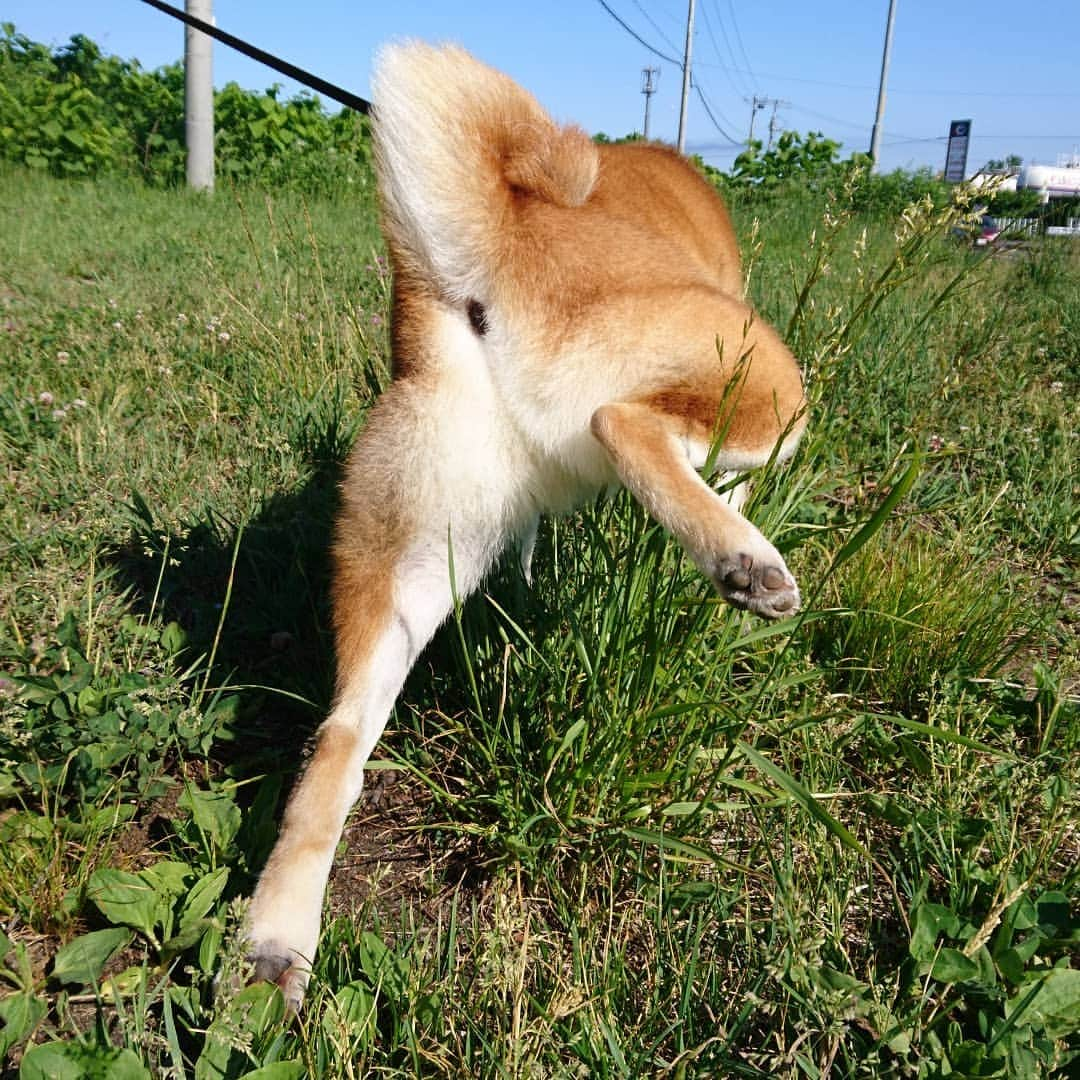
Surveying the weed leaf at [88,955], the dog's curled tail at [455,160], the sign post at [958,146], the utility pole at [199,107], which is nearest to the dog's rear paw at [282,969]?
the weed leaf at [88,955]

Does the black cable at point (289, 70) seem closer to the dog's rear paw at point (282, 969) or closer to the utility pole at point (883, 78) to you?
the dog's rear paw at point (282, 969)

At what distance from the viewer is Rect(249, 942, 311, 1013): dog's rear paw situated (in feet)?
4.67

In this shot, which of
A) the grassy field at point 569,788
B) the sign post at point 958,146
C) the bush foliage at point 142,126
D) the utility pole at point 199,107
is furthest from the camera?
the sign post at point 958,146

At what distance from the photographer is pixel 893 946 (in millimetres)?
1579

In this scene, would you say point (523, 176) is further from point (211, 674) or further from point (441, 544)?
point (211, 674)

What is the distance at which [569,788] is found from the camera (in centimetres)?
177

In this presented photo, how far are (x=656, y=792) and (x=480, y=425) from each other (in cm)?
79

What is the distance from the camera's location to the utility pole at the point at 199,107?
737 centimetres

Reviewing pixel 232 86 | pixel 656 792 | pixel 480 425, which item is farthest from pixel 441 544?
pixel 232 86

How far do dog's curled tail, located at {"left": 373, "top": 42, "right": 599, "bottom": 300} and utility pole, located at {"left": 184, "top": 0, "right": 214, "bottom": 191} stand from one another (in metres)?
6.68

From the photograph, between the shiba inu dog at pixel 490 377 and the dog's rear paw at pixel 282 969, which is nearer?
the dog's rear paw at pixel 282 969

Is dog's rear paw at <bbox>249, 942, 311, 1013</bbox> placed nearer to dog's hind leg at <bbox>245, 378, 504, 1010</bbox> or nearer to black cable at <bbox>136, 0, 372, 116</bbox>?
dog's hind leg at <bbox>245, 378, 504, 1010</bbox>

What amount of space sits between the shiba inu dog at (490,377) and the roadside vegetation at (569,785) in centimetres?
17

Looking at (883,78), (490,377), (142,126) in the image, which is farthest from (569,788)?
(883,78)
